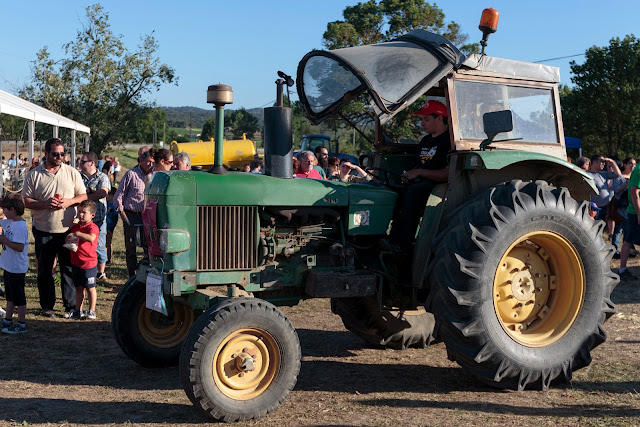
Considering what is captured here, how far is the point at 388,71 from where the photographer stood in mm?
4660

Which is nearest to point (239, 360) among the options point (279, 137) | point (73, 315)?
point (279, 137)

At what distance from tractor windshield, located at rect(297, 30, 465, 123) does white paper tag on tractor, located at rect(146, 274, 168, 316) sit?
1.75 m

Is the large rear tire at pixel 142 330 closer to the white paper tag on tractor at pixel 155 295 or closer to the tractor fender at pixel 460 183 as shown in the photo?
the white paper tag on tractor at pixel 155 295

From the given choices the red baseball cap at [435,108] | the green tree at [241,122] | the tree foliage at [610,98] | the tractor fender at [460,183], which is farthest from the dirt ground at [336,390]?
the green tree at [241,122]

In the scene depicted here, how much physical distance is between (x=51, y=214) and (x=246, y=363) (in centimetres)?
395

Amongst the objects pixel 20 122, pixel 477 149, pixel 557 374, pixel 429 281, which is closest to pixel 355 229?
pixel 429 281

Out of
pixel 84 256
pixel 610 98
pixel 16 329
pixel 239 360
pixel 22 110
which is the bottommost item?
pixel 16 329

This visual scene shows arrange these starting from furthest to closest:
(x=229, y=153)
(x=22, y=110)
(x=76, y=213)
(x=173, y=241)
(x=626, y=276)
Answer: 1. (x=229, y=153)
2. (x=22, y=110)
3. (x=626, y=276)
4. (x=76, y=213)
5. (x=173, y=241)

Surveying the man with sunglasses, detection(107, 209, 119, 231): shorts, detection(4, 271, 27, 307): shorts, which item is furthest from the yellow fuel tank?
detection(4, 271, 27, 307): shorts

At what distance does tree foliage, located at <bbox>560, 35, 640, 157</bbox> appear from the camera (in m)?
29.0

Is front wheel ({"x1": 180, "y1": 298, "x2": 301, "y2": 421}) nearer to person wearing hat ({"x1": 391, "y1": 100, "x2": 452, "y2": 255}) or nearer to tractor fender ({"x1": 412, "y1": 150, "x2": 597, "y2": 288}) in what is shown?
tractor fender ({"x1": 412, "y1": 150, "x2": 597, "y2": 288})

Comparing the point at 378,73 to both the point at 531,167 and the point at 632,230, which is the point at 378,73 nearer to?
the point at 531,167

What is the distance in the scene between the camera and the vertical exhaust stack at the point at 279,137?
15.7ft

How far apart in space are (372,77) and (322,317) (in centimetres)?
363
